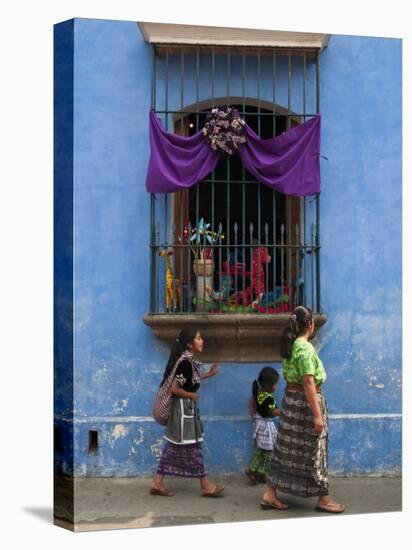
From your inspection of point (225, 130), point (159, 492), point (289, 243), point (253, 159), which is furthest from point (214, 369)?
point (225, 130)

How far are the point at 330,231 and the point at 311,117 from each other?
104cm

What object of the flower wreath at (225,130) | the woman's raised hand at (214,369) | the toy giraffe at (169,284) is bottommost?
the woman's raised hand at (214,369)

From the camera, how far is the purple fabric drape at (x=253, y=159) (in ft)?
40.1

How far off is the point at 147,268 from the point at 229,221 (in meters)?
0.99

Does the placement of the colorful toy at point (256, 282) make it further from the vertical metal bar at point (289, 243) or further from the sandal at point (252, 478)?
the sandal at point (252, 478)

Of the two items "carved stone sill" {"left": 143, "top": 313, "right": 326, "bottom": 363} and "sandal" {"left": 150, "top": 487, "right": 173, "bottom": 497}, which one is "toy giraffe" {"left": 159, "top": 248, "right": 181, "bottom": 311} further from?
"sandal" {"left": 150, "top": 487, "right": 173, "bottom": 497}

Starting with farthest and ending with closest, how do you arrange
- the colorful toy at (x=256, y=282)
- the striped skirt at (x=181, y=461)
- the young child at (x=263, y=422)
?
the colorful toy at (x=256, y=282) → the young child at (x=263, y=422) → the striped skirt at (x=181, y=461)

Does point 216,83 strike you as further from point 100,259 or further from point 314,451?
point 314,451

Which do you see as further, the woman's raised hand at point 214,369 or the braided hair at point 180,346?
the woman's raised hand at point 214,369

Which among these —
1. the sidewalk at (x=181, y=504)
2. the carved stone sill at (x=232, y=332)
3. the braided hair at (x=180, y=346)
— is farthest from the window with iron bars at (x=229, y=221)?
the sidewalk at (x=181, y=504)

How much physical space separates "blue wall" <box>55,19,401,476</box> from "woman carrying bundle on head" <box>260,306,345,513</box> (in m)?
0.47

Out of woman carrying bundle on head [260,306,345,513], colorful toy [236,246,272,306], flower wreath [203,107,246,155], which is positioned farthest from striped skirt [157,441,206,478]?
flower wreath [203,107,246,155]

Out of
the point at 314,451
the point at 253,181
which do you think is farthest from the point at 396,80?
the point at 314,451

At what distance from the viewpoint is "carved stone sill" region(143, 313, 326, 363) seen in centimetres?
1225
